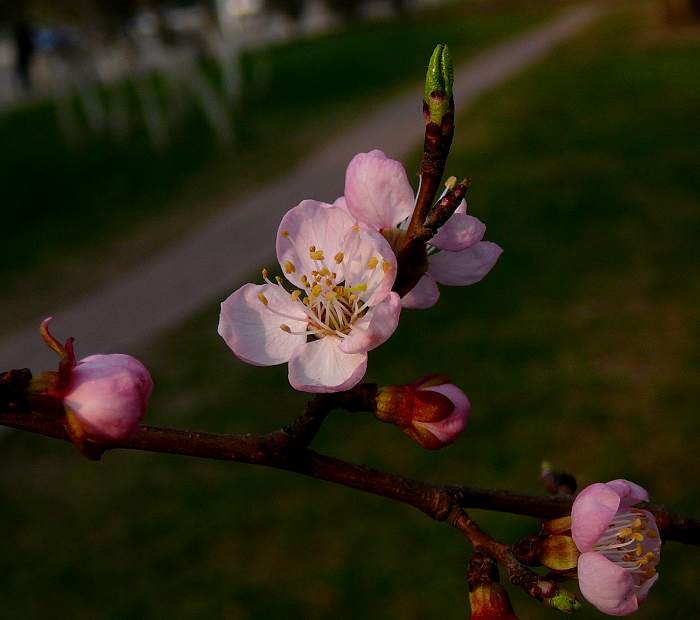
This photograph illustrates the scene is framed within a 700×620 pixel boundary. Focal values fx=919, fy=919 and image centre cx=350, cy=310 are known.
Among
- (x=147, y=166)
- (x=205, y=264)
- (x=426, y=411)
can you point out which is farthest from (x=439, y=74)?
(x=147, y=166)

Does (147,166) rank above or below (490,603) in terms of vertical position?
below

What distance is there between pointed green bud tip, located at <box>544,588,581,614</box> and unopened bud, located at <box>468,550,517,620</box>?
3cm

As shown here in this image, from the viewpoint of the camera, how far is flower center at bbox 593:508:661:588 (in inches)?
25.3

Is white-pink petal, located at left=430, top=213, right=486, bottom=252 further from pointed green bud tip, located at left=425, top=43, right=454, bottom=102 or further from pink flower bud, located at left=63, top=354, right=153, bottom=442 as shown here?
pink flower bud, located at left=63, top=354, right=153, bottom=442

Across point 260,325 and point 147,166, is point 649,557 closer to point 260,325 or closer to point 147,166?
point 260,325

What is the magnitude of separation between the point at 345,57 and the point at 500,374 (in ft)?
41.8

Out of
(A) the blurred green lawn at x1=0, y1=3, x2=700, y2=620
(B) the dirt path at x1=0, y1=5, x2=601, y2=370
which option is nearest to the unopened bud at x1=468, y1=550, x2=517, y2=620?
(A) the blurred green lawn at x1=0, y1=3, x2=700, y2=620

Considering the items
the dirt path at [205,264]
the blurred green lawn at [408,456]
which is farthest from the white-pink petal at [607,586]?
the dirt path at [205,264]

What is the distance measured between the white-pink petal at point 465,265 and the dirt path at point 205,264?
14.5ft

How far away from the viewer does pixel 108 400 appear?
532 mm

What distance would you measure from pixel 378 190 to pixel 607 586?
0.98ft

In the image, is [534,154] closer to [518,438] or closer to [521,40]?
[518,438]

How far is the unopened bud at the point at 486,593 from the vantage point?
600 mm

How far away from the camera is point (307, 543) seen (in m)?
3.30
